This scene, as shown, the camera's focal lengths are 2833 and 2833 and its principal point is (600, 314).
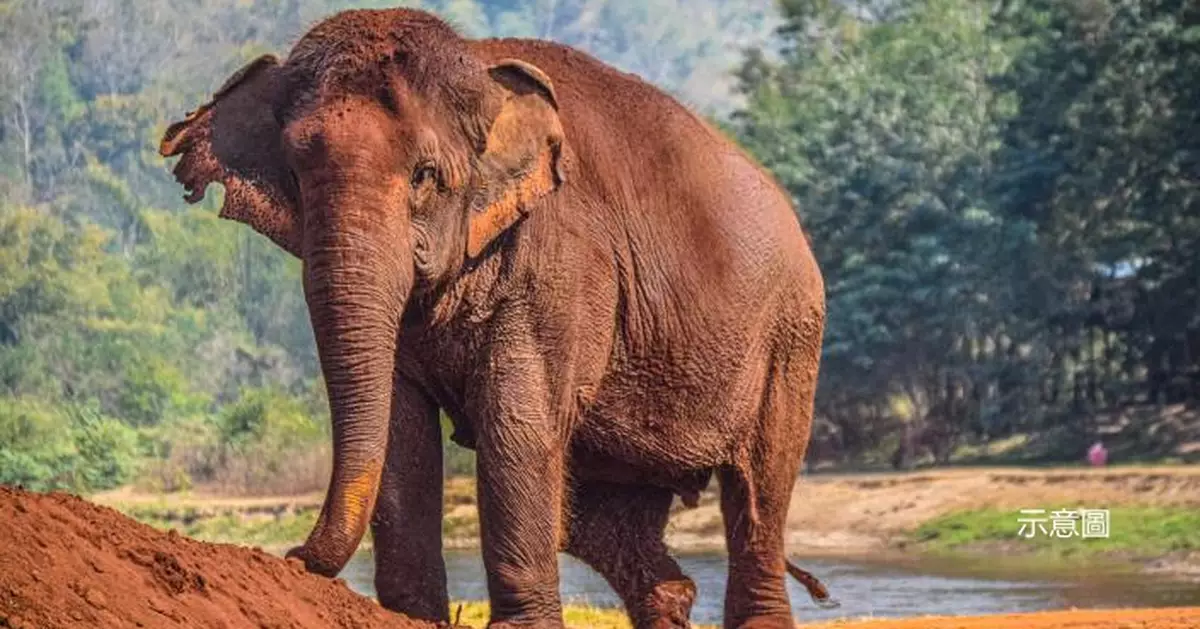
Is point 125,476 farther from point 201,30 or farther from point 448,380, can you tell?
point 201,30

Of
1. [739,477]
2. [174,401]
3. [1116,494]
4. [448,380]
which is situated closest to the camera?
[448,380]

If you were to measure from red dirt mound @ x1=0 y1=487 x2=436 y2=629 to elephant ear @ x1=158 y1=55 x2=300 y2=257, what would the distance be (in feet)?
3.71

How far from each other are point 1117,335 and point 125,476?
18.2m

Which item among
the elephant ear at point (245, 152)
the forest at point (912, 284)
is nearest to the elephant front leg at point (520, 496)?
the elephant ear at point (245, 152)

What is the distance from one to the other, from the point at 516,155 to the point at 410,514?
4.28 ft

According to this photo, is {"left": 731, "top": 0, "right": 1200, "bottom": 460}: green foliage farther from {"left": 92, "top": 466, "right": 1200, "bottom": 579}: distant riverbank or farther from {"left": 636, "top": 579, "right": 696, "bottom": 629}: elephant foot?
{"left": 636, "top": 579, "right": 696, "bottom": 629}: elephant foot

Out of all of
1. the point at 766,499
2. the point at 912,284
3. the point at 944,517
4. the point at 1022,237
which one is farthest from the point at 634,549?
the point at 912,284

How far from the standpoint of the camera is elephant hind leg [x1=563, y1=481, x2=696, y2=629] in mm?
11094

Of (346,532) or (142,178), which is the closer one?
(346,532)

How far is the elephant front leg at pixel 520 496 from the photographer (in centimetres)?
947

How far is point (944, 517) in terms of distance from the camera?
133 ft

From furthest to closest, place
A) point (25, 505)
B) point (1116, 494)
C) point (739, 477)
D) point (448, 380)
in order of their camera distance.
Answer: point (1116, 494) < point (739, 477) < point (448, 380) < point (25, 505)

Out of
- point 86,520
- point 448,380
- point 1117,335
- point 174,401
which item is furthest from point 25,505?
point 174,401

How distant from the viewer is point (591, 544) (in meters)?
11.1
